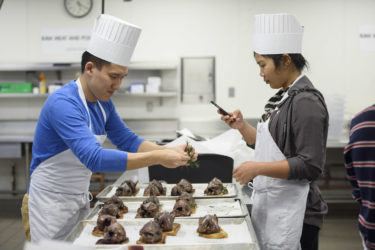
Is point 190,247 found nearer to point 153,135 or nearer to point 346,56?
point 153,135

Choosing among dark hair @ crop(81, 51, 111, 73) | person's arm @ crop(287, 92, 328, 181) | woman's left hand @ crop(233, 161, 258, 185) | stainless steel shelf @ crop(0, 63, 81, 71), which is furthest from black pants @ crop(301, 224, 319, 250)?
stainless steel shelf @ crop(0, 63, 81, 71)

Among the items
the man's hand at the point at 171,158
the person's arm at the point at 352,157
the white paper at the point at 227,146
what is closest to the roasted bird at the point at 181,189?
the white paper at the point at 227,146

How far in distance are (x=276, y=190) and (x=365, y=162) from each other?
1.81 ft

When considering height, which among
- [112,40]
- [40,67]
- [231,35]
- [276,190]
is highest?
[231,35]

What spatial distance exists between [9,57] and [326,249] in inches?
194

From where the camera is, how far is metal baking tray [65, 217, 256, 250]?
1.50 metres

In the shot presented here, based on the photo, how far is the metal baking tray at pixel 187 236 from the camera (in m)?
1.50

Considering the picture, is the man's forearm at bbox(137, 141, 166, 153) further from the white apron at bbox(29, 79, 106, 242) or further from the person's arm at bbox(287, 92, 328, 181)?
the person's arm at bbox(287, 92, 328, 181)

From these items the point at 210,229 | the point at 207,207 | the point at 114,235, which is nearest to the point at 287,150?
the point at 210,229

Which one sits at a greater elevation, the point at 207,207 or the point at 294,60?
the point at 294,60

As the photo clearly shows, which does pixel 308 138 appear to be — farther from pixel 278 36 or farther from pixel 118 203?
pixel 118 203

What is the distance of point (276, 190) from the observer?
1.81 metres

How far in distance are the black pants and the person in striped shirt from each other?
0.43 m

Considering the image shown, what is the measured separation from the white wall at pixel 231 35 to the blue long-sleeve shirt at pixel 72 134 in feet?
12.4
